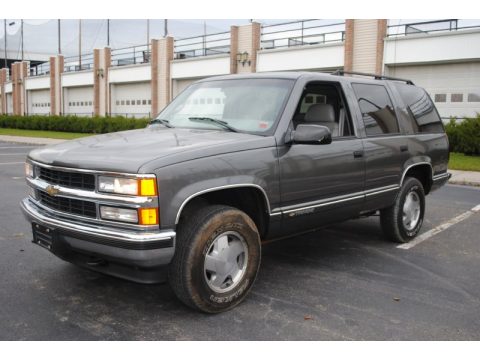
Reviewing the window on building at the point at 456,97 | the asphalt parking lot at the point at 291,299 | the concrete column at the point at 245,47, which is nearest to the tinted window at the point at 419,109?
the asphalt parking lot at the point at 291,299

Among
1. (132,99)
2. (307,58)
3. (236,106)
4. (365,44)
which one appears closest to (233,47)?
(307,58)

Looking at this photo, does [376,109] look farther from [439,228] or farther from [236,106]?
[439,228]

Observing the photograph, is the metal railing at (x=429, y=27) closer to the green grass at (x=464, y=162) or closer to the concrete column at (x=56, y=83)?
the green grass at (x=464, y=162)

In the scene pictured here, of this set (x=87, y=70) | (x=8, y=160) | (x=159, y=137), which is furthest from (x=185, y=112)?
(x=87, y=70)

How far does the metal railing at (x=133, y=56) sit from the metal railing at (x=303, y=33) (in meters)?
12.1

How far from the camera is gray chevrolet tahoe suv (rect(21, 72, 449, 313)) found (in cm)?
364

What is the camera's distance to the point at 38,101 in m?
52.8

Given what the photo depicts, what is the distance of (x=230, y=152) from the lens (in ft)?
13.3

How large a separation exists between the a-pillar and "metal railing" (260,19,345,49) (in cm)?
3317

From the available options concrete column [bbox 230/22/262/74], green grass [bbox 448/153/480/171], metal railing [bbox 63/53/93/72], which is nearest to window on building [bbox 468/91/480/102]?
green grass [bbox 448/153/480/171]

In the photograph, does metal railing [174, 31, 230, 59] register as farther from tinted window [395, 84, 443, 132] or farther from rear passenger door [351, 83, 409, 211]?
rear passenger door [351, 83, 409, 211]

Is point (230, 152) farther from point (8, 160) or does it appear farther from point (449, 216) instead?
point (8, 160)

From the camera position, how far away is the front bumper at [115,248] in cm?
355

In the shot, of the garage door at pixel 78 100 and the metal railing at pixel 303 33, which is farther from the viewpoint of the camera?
the garage door at pixel 78 100
